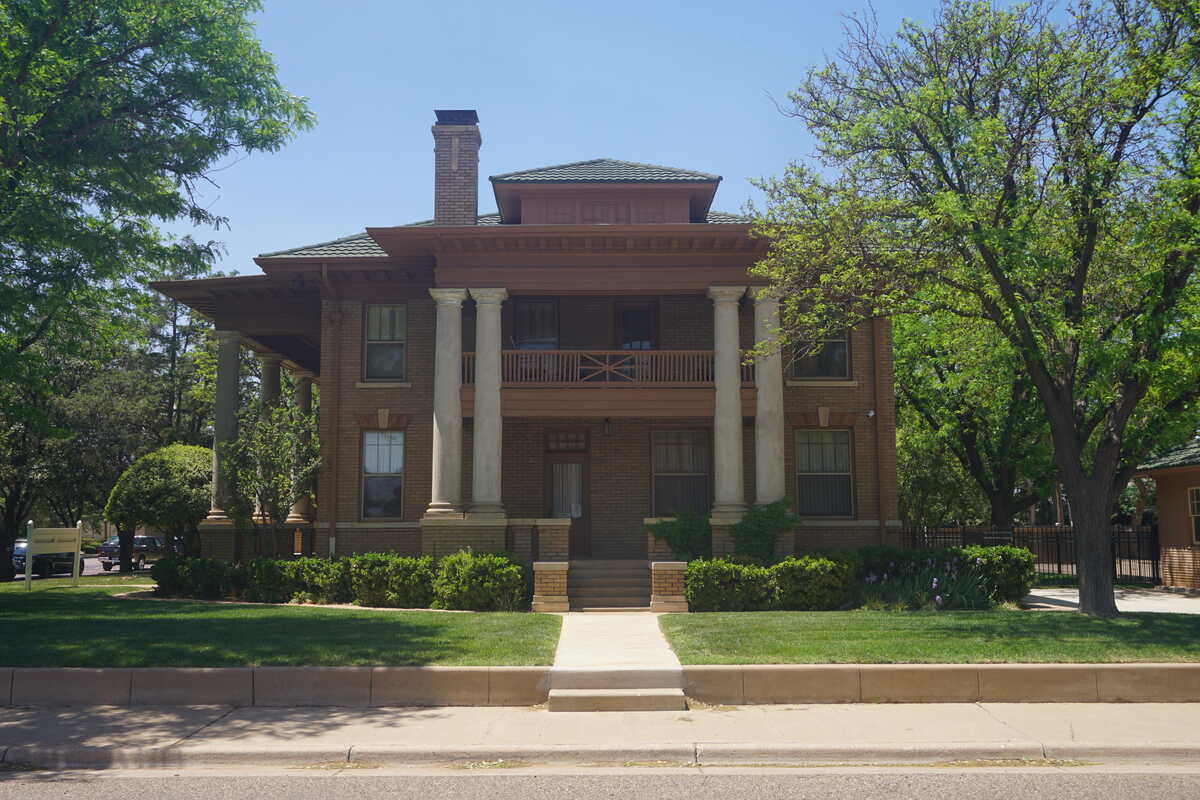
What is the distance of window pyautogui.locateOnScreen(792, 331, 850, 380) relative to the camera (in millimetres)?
21453

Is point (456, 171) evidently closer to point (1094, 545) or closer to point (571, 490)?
point (571, 490)

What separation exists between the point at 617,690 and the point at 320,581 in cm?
1005

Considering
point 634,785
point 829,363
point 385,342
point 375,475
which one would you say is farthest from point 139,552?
point 634,785

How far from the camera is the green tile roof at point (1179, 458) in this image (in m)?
24.3

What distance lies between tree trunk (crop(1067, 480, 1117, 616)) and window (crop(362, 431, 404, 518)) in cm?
1333

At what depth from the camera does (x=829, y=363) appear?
21594 millimetres

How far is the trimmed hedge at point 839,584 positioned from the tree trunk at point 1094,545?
258 cm

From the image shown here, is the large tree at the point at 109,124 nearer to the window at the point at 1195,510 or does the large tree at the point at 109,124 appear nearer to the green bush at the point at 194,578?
the green bush at the point at 194,578

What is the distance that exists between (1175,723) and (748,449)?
12.9 metres

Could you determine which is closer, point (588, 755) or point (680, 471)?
point (588, 755)

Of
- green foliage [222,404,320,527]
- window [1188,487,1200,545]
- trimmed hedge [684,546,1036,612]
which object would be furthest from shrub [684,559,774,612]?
window [1188,487,1200,545]

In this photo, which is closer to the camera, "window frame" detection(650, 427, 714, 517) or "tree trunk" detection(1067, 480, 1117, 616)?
"tree trunk" detection(1067, 480, 1117, 616)

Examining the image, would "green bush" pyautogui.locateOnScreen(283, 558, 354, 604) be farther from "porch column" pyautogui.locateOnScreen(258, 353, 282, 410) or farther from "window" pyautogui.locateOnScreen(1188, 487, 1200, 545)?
"window" pyautogui.locateOnScreen(1188, 487, 1200, 545)

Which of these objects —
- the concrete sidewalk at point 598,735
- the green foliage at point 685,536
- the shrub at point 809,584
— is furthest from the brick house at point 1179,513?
the concrete sidewalk at point 598,735
